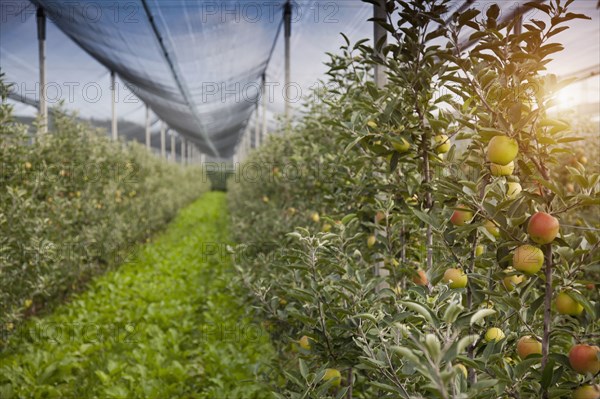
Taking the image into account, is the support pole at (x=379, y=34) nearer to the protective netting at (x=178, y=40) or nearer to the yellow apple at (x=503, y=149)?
the yellow apple at (x=503, y=149)

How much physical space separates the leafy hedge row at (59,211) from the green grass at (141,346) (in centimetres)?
36

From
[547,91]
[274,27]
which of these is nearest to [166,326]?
[547,91]

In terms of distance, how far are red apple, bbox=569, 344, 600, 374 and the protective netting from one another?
513cm

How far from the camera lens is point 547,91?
A: 1.01 meters

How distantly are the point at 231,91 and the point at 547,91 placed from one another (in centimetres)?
1003

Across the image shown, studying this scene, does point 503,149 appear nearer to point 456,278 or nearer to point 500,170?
point 500,170

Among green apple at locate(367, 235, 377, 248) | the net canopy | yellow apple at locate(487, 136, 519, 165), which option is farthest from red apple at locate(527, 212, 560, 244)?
the net canopy

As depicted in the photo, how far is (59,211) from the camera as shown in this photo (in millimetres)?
4277

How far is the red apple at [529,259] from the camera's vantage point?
3.06 feet

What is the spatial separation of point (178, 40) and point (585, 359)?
6441 mm

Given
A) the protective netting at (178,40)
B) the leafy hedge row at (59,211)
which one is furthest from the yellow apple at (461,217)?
the protective netting at (178,40)

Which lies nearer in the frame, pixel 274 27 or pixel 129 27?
pixel 129 27

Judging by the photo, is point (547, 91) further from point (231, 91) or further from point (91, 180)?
point (231, 91)

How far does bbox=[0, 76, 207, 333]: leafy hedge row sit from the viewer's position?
11.1 ft
